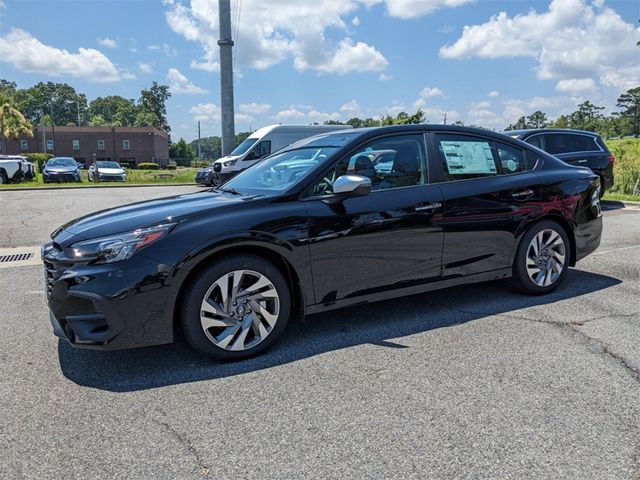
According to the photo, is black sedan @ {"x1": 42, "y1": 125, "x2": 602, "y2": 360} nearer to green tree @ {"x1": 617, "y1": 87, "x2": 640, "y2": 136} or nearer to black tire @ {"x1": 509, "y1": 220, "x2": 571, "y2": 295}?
black tire @ {"x1": 509, "y1": 220, "x2": 571, "y2": 295}

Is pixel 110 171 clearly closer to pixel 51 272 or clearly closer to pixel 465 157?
pixel 51 272

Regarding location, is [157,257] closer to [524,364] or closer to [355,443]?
[355,443]

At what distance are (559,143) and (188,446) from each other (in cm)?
1053

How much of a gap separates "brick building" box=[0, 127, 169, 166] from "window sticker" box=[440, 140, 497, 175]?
69335 millimetres

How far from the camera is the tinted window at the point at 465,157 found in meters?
4.45

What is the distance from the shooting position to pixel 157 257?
128 inches

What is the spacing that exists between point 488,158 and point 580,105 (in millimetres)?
123355

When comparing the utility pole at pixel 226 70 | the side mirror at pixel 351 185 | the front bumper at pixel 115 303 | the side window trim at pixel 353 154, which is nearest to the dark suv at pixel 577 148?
the side window trim at pixel 353 154

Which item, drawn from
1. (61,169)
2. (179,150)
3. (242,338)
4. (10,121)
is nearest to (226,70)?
(61,169)

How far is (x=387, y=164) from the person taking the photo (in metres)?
4.20

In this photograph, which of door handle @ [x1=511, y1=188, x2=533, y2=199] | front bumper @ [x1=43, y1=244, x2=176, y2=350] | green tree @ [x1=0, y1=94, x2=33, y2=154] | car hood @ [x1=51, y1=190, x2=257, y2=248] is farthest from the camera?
green tree @ [x1=0, y1=94, x2=33, y2=154]

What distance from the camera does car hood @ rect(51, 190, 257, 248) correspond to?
345 cm

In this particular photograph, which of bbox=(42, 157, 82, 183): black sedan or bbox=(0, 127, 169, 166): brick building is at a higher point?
bbox=(0, 127, 169, 166): brick building

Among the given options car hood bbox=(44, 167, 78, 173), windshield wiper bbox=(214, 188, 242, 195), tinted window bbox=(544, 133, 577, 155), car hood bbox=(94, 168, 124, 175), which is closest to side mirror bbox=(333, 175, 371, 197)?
windshield wiper bbox=(214, 188, 242, 195)
